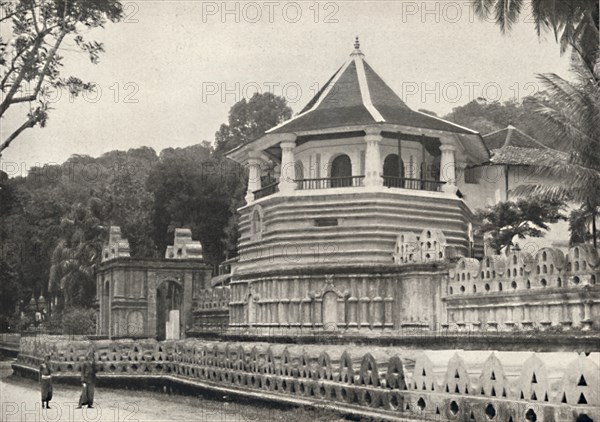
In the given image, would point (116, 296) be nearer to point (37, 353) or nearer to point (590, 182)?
point (37, 353)

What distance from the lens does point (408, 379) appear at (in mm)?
16156

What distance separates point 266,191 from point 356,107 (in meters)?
5.10

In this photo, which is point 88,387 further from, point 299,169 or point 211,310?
point 299,169

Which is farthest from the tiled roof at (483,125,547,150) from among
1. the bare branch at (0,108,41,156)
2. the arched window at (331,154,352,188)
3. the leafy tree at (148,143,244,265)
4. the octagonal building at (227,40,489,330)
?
the bare branch at (0,108,41,156)

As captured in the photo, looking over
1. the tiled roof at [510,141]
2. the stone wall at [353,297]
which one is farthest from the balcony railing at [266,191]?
the tiled roof at [510,141]

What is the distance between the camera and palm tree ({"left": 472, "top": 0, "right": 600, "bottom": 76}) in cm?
2630

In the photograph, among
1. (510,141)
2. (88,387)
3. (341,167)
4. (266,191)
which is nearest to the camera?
(88,387)

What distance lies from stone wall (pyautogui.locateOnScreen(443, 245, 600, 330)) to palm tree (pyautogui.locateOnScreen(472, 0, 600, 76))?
21.9ft

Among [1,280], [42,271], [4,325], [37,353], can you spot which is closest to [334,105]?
[37,353]

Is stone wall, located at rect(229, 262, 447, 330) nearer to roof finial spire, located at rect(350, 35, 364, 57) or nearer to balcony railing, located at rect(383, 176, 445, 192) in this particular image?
balcony railing, located at rect(383, 176, 445, 192)

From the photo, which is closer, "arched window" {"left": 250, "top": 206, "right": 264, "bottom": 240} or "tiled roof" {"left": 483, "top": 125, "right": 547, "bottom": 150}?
"arched window" {"left": 250, "top": 206, "right": 264, "bottom": 240}

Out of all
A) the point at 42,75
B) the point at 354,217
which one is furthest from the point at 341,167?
the point at 42,75

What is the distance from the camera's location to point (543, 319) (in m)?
22.6

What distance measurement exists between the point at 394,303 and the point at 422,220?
405 centimetres
